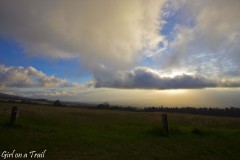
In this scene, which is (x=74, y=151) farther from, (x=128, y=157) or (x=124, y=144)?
(x=124, y=144)

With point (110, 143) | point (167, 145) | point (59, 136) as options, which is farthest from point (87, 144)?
point (167, 145)

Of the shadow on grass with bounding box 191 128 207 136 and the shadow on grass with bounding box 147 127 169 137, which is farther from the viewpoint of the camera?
the shadow on grass with bounding box 191 128 207 136

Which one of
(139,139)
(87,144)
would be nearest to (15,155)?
(87,144)

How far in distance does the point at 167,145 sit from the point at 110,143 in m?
3.45

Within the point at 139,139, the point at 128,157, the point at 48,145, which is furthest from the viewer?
the point at 139,139

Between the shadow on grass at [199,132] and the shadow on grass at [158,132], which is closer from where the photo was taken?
the shadow on grass at [158,132]

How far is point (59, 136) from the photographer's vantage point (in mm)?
13758

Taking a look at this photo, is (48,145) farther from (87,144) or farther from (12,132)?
(12,132)

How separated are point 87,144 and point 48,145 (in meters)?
2.05

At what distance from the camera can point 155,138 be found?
15453 mm

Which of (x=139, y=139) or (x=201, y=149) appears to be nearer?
(x=201, y=149)

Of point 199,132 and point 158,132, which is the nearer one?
point 158,132

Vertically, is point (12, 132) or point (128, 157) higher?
point (12, 132)

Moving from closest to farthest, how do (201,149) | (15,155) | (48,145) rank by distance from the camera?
1. (15,155)
2. (48,145)
3. (201,149)
